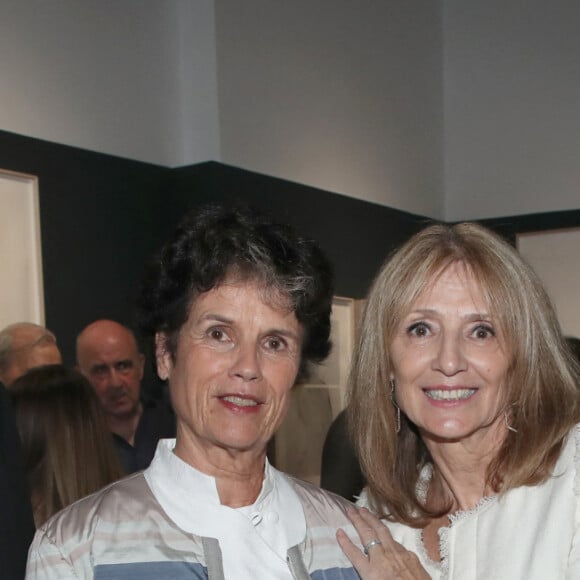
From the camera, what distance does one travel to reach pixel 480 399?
2412mm

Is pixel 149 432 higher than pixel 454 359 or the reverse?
the reverse

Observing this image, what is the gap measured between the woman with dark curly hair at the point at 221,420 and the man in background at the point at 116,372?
2.26 metres

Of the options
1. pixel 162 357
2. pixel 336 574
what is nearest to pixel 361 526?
pixel 336 574

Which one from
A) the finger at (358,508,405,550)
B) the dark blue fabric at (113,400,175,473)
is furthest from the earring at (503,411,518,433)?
the dark blue fabric at (113,400,175,473)

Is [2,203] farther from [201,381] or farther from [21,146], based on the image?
[201,381]

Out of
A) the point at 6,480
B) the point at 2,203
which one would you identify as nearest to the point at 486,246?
the point at 6,480

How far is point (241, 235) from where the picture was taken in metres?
2.19

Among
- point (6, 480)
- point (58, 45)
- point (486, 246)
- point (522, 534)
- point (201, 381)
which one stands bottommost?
point (522, 534)

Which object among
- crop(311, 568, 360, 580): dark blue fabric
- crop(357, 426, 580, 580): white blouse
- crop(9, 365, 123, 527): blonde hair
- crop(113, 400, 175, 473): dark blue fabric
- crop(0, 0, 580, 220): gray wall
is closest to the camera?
crop(311, 568, 360, 580): dark blue fabric

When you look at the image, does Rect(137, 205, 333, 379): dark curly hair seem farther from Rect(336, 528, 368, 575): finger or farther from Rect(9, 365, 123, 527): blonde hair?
Rect(9, 365, 123, 527): blonde hair

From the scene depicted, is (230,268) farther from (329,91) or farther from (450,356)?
(329,91)

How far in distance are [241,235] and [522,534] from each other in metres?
0.99

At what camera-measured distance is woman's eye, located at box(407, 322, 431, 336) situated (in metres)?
2.47

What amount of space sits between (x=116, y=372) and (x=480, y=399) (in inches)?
105
